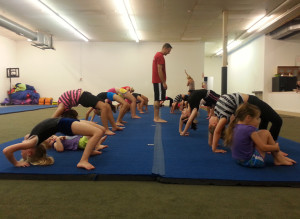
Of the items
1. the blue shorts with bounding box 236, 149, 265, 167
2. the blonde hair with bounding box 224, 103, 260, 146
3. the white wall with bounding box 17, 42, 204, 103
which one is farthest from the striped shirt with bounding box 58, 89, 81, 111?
the white wall with bounding box 17, 42, 204, 103

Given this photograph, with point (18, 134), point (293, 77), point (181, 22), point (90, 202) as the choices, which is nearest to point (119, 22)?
point (181, 22)

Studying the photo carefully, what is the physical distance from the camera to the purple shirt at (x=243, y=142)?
222 centimetres

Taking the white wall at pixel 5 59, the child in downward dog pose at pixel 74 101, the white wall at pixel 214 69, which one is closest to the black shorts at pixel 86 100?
the child in downward dog pose at pixel 74 101

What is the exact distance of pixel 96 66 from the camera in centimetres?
1356

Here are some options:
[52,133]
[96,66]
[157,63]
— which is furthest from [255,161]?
[96,66]

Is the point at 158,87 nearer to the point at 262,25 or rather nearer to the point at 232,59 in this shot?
the point at 262,25

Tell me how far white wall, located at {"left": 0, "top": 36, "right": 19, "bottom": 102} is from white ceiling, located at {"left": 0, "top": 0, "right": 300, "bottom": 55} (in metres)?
0.61

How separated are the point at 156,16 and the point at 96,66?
5824 millimetres

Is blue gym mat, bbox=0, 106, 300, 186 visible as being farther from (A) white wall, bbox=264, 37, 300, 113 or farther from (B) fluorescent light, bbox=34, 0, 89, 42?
(A) white wall, bbox=264, 37, 300, 113

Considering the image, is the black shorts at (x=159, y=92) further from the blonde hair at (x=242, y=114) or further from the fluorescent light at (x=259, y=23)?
the fluorescent light at (x=259, y=23)

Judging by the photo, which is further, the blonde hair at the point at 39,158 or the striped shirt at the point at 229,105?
the striped shirt at the point at 229,105

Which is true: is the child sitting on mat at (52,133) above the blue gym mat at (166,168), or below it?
above

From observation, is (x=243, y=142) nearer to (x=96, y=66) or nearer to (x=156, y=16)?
(x=156, y=16)

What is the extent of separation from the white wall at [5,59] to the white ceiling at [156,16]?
61 cm
